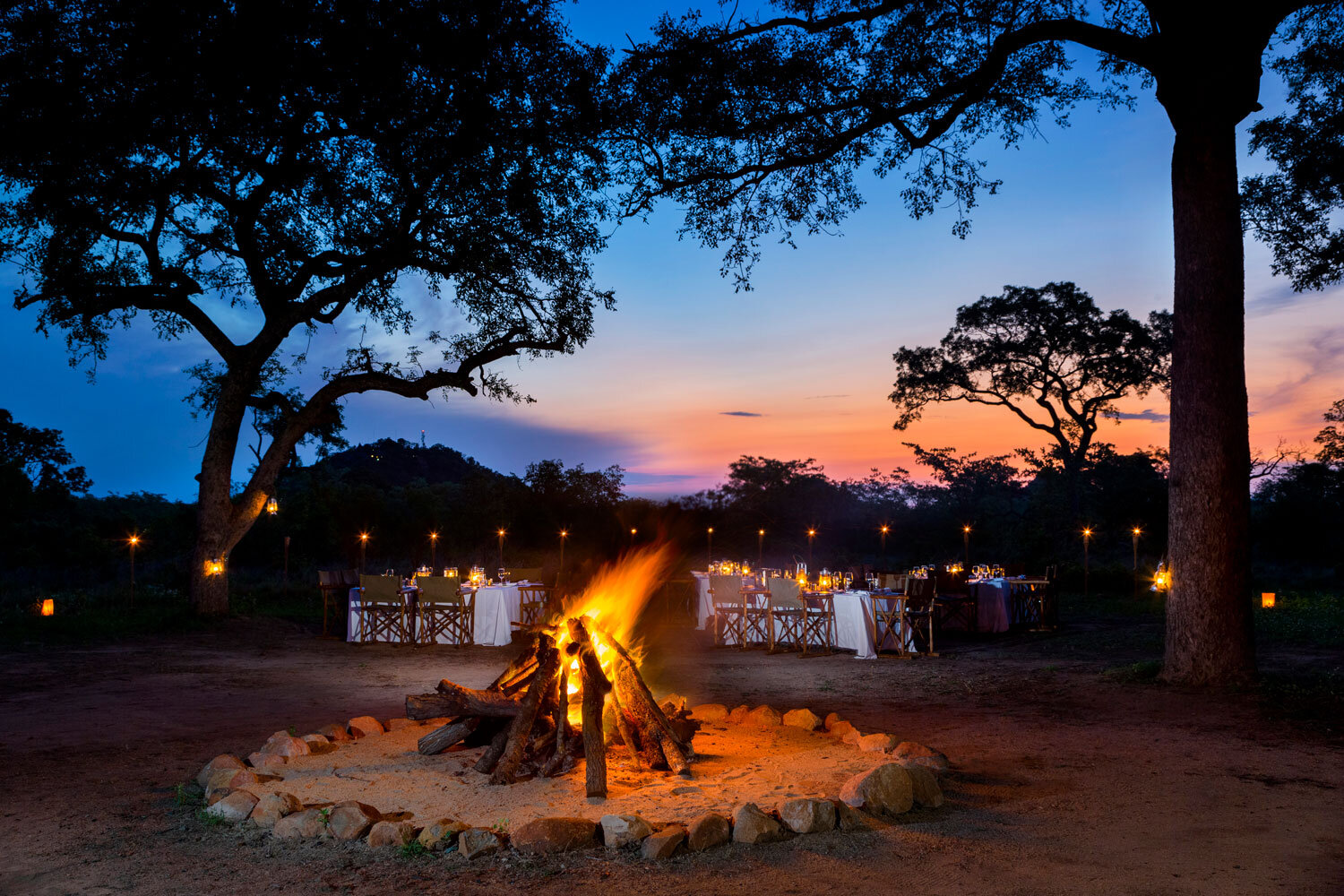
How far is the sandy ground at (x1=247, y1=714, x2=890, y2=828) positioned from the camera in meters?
3.83

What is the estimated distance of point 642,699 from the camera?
468 cm

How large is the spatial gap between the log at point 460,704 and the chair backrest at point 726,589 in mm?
6675

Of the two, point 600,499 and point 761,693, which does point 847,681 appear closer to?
point 761,693

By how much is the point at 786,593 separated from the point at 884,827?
6.86m

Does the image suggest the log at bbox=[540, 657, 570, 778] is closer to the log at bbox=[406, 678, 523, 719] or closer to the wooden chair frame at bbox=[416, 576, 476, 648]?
the log at bbox=[406, 678, 523, 719]

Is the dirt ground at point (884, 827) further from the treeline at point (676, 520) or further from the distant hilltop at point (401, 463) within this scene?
the distant hilltop at point (401, 463)

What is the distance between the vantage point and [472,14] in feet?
33.1

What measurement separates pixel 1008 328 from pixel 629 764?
21755 mm

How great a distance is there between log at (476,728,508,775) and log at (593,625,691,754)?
0.74m

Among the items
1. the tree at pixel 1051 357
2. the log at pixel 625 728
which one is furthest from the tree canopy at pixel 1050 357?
the log at pixel 625 728

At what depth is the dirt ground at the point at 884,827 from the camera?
10.0 ft

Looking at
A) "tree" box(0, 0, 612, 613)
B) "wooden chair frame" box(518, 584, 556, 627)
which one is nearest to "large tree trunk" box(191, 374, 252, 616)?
"tree" box(0, 0, 612, 613)

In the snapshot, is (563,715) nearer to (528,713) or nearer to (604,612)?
(528,713)

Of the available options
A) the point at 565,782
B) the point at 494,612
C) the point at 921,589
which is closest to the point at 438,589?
the point at 494,612
